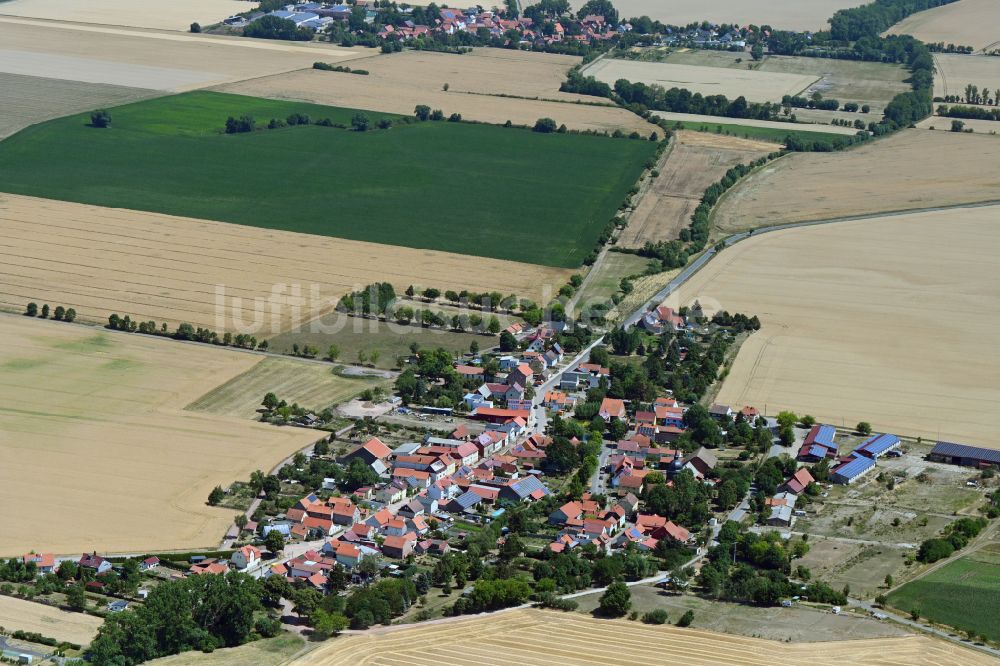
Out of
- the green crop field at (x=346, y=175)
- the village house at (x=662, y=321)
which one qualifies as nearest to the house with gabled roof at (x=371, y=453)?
the village house at (x=662, y=321)

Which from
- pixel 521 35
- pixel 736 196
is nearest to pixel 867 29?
pixel 521 35

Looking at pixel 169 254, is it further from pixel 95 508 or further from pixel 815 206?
pixel 815 206

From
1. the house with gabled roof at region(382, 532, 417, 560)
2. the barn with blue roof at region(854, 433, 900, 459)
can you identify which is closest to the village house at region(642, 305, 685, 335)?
the barn with blue roof at region(854, 433, 900, 459)

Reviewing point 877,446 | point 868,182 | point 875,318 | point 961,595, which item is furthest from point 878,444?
point 868,182

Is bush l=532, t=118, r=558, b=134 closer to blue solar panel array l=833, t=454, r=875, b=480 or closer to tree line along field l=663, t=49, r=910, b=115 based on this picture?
tree line along field l=663, t=49, r=910, b=115

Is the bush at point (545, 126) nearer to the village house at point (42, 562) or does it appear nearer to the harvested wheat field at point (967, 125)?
the harvested wheat field at point (967, 125)

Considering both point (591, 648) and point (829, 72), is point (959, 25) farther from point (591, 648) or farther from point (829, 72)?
point (591, 648)
